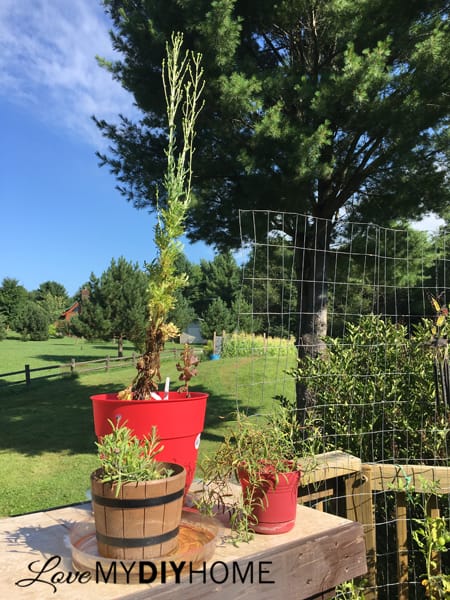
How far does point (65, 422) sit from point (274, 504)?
9311 mm

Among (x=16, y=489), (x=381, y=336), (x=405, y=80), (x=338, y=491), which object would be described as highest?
(x=405, y=80)

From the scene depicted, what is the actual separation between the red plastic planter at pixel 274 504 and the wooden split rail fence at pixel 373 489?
0.51m

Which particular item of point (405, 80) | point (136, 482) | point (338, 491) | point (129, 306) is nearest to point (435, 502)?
point (338, 491)

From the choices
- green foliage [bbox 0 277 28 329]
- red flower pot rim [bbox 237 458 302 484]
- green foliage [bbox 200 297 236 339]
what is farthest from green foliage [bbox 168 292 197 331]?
green foliage [bbox 0 277 28 329]

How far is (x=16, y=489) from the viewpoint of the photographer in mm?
6008

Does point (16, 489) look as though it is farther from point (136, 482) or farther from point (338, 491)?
point (136, 482)

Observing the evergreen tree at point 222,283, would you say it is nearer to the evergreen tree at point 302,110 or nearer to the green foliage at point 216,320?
the green foliage at point 216,320

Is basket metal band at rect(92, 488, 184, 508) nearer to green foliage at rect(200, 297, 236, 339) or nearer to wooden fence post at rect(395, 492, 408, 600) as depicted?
wooden fence post at rect(395, 492, 408, 600)

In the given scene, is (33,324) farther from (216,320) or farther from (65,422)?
(65,422)

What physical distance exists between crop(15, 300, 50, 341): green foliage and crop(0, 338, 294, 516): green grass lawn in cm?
2734

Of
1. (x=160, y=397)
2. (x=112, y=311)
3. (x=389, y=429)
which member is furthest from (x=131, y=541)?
(x=112, y=311)

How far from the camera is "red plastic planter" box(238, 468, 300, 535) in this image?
1.54 m

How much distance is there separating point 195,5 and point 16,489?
6.21 m

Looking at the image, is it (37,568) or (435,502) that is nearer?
(37,568)
